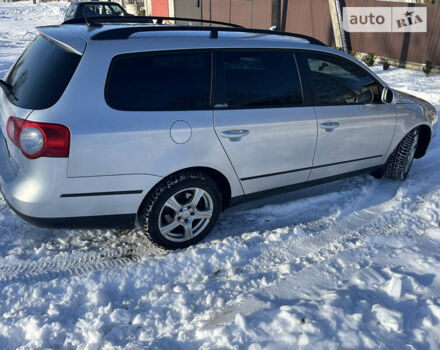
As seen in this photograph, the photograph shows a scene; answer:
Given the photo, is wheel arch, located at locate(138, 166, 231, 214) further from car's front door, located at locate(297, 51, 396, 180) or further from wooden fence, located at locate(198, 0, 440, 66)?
wooden fence, located at locate(198, 0, 440, 66)

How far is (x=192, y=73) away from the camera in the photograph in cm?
313

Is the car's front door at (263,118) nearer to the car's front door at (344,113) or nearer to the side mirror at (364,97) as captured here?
the car's front door at (344,113)

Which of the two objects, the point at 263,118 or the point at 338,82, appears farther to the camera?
the point at 338,82

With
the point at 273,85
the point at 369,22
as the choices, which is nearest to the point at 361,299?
the point at 273,85

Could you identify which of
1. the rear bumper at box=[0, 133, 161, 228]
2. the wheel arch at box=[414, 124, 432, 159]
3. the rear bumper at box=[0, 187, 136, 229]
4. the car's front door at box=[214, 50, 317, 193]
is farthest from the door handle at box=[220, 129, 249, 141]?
the wheel arch at box=[414, 124, 432, 159]

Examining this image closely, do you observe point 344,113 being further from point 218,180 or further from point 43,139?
point 43,139

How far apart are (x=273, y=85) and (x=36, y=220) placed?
221cm

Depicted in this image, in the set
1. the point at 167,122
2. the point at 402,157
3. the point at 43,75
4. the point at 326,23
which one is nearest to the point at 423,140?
the point at 402,157

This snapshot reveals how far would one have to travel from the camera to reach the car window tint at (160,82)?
2.85 m

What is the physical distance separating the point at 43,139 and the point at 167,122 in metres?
0.86

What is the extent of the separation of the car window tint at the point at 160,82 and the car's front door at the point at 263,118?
0.48 ft

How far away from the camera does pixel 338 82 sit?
154 inches

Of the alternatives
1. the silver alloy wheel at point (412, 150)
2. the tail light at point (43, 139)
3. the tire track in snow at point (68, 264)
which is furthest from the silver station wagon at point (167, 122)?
the silver alloy wheel at point (412, 150)

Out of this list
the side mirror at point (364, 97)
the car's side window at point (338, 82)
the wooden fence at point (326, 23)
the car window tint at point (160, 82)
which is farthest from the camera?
the wooden fence at point (326, 23)
